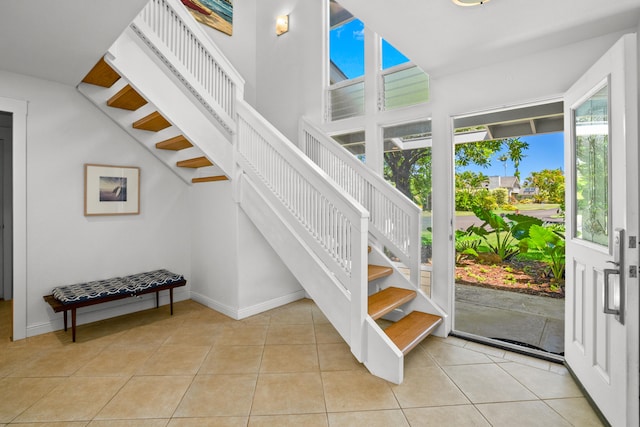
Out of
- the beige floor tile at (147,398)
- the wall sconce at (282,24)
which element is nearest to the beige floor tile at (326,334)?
the beige floor tile at (147,398)

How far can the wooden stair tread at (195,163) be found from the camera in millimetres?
3576

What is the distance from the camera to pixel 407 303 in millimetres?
3111

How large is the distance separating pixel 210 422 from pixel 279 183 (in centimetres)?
193

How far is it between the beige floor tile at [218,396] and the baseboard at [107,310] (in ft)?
6.24

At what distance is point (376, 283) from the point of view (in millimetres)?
3322

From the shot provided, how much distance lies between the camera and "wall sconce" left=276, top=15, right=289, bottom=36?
4.38m

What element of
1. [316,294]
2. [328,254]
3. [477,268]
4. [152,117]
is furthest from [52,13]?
[477,268]

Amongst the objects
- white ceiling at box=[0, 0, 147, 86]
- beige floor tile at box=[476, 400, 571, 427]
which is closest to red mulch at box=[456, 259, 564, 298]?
beige floor tile at box=[476, 400, 571, 427]

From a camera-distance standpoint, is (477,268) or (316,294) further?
(477,268)

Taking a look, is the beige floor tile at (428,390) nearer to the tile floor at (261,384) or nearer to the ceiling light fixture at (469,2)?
the tile floor at (261,384)

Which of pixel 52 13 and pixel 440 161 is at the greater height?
pixel 52 13

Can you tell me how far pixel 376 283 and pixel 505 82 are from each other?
7.26ft

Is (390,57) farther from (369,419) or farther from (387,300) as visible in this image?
(369,419)

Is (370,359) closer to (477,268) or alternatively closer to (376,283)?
(376,283)
